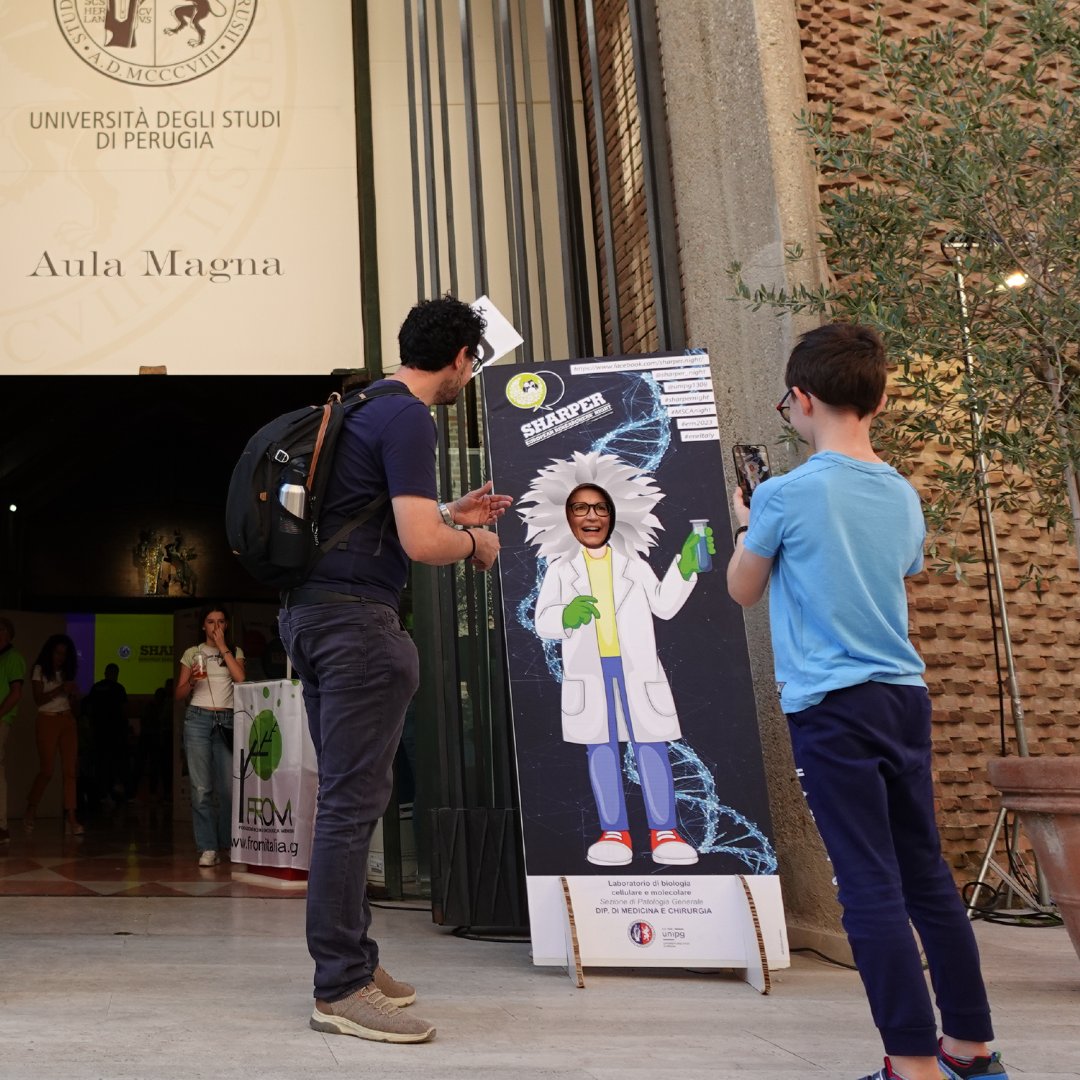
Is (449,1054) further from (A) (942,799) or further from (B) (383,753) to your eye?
(A) (942,799)

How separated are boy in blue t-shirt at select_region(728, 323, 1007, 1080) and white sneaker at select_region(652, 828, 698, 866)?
1178 mm

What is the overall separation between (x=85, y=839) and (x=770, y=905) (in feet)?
20.0

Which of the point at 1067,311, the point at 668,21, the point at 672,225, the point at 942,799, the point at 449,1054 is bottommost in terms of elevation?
the point at 449,1054

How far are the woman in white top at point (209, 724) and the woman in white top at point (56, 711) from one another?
6.49 feet

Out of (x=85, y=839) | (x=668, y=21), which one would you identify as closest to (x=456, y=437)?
(x=668, y=21)

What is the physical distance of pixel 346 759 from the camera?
8.16ft

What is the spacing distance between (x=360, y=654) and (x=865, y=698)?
103 centimetres

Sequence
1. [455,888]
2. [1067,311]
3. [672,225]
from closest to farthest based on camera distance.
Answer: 1. [1067,311]
2. [455,888]
3. [672,225]

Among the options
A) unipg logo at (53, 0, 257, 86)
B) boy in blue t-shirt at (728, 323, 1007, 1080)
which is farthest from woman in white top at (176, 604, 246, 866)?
boy in blue t-shirt at (728, 323, 1007, 1080)

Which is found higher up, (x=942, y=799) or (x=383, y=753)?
(x=383, y=753)

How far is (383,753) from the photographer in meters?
2.53

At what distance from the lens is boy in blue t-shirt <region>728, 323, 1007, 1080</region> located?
190cm

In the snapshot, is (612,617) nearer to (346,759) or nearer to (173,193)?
(346,759)

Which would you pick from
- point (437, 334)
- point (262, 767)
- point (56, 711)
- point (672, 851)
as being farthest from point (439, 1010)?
point (56, 711)
